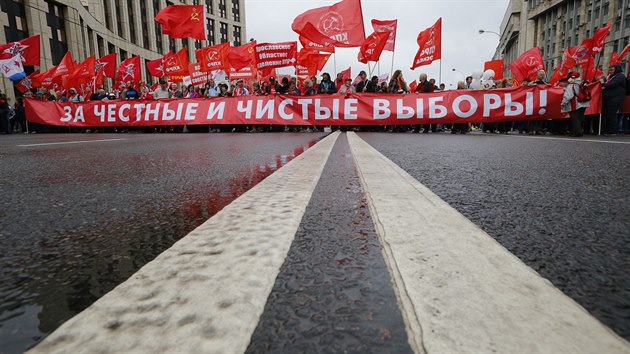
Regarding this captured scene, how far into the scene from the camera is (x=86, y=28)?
1344 inches

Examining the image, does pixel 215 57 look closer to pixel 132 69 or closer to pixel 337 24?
pixel 132 69

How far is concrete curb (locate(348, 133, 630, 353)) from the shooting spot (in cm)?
51

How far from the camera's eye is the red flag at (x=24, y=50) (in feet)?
52.6

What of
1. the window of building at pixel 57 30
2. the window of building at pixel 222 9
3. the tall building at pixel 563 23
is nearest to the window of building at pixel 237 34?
the window of building at pixel 222 9

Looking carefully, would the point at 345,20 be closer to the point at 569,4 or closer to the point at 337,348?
the point at 337,348

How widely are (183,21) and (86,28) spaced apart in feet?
80.0

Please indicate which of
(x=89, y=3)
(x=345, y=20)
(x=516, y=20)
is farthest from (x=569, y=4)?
(x=89, y=3)

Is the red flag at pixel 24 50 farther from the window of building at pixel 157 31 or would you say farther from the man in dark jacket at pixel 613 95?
the window of building at pixel 157 31

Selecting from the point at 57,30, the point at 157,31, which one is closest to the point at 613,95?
the point at 57,30

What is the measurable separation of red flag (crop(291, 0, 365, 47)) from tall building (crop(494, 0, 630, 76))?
126ft

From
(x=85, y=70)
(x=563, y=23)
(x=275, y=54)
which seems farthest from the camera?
(x=563, y=23)

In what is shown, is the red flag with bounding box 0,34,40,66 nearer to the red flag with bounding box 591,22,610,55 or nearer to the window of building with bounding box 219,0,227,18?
the red flag with bounding box 591,22,610,55

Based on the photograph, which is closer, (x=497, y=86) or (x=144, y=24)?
(x=497, y=86)

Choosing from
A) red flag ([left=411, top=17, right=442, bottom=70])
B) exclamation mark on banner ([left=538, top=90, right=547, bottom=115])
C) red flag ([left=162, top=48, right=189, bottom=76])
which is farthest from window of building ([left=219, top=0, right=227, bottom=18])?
exclamation mark on banner ([left=538, top=90, right=547, bottom=115])
